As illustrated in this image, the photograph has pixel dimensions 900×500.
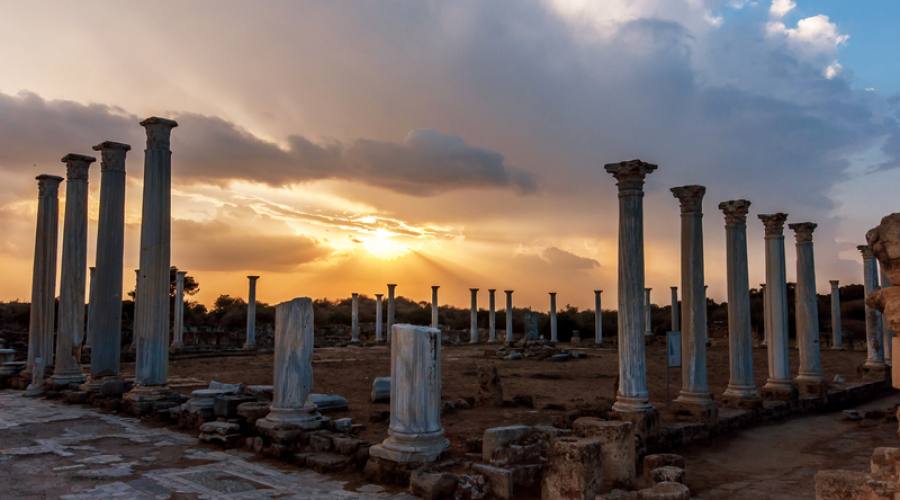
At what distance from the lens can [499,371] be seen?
24547 mm

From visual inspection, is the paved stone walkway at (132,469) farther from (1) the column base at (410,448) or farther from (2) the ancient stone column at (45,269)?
(2) the ancient stone column at (45,269)

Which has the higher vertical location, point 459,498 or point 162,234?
point 162,234

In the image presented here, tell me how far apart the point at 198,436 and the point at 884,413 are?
14007mm

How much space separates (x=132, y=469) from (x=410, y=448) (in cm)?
371

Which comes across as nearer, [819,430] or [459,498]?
[459,498]

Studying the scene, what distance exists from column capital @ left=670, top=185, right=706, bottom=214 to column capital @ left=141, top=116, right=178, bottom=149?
10758 mm

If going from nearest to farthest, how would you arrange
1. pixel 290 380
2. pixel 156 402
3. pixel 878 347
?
1. pixel 290 380
2. pixel 156 402
3. pixel 878 347

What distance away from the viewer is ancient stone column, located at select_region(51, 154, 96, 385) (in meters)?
15.6

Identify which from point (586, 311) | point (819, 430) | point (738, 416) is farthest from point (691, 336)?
point (586, 311)

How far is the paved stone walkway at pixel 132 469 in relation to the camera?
7.57 m

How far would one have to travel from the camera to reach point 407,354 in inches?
344

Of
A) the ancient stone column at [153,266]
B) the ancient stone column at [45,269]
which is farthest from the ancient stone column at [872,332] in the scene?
the ancient stone column at [45,269]

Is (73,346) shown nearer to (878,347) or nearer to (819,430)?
(819,430)

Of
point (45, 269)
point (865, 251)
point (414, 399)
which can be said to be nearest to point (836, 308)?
→ point (865, 251)
